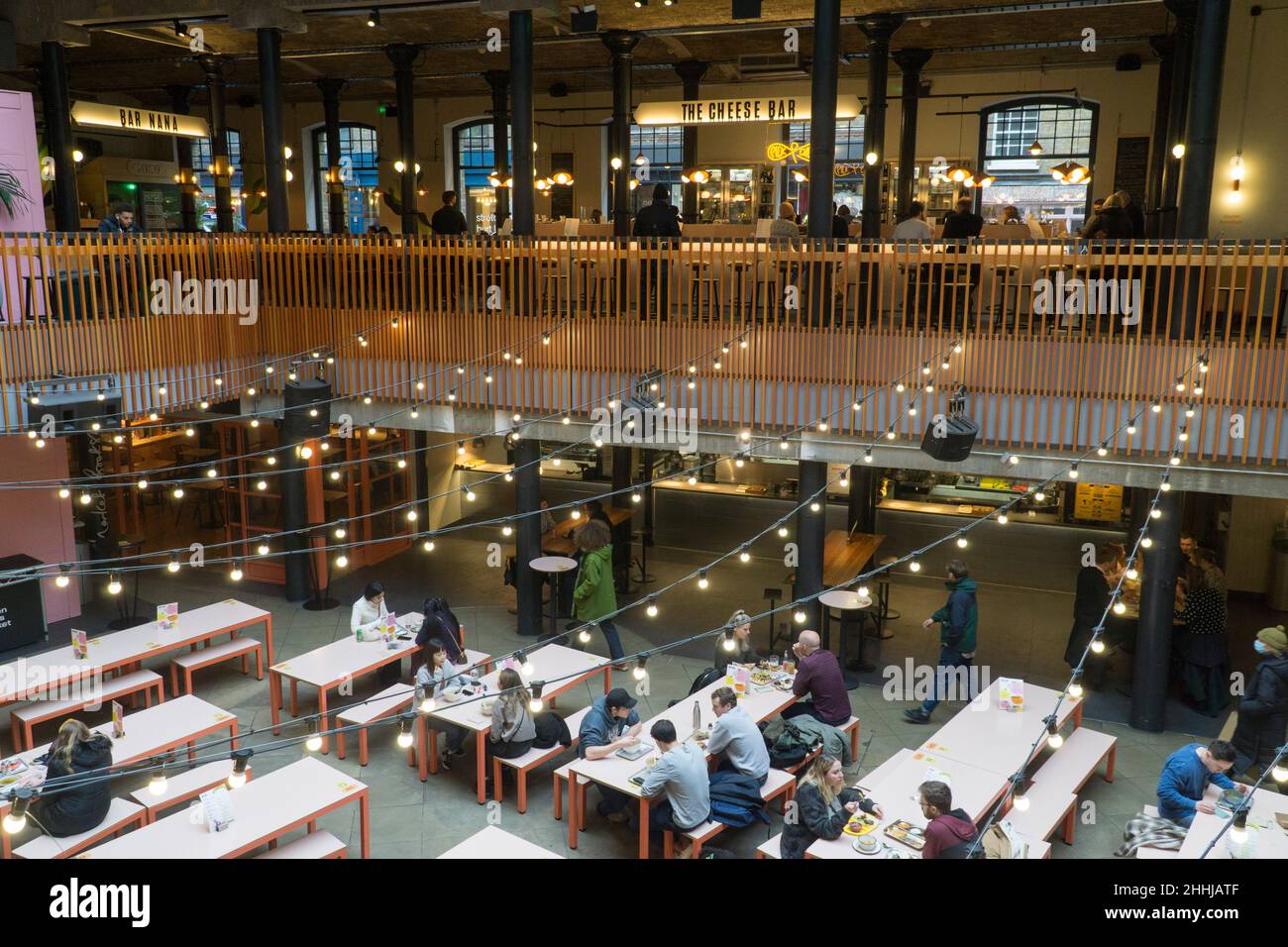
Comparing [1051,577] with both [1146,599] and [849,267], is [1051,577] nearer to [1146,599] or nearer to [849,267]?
[1146,599]

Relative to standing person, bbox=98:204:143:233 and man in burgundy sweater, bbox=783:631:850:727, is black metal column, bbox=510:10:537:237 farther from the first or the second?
man in burgundy sweater, bbox=783:631:850:727

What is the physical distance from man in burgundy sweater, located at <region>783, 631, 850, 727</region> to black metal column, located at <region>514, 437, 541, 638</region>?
3.99 metres

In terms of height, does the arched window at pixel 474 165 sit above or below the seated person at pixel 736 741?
above

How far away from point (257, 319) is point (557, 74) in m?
8.67

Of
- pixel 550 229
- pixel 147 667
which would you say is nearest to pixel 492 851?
pixel 147 667

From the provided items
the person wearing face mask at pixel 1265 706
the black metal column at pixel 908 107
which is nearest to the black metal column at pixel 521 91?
the black metal column at pixel 908 107

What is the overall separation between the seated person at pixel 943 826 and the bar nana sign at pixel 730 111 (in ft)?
24.3

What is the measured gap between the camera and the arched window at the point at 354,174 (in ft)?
80.4

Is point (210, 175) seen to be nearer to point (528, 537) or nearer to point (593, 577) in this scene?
point (528, 537)

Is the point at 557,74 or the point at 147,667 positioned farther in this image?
the point at 557,74

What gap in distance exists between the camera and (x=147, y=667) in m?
11.3

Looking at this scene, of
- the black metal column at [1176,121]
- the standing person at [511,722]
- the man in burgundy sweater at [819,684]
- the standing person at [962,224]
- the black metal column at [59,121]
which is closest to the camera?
the standing person at [511,722]

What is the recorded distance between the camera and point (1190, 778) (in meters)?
7.29

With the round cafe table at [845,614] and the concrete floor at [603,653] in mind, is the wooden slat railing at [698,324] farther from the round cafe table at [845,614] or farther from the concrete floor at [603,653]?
the concrete floor at [603,653]
